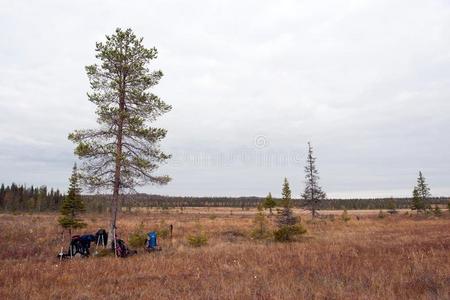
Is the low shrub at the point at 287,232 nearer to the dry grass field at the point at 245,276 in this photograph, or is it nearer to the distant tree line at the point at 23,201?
the dry grass field at the point at 245,276

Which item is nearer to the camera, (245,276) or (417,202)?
(245,276)

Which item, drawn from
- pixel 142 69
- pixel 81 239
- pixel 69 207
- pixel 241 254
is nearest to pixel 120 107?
pixel 142 69

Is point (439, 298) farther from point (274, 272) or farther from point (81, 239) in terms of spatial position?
point (81, 239)

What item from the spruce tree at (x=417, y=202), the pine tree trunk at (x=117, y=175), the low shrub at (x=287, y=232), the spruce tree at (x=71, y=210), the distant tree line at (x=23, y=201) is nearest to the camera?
the pine tree trunk at (x=117, y=175)

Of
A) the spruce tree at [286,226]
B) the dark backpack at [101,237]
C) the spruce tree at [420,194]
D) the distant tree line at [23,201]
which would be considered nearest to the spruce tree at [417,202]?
the spruce tree at [420,194]

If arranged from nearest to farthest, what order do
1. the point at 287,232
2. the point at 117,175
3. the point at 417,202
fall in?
1. the point at 117,175
2. the point at 287,232
3. the point at 417,202

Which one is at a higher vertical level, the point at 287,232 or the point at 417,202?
the point at 417,202

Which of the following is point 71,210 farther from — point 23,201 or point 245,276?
point 23,201

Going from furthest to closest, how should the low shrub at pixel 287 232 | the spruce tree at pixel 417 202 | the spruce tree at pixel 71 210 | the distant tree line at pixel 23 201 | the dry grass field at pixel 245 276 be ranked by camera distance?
the distant tree line at pixel 23 201, the spruce tree at pixel 417 202, the spruce tree at pixel 71 210, the low shrub at pixel 287 232, the dry grass field at pixel 245 276

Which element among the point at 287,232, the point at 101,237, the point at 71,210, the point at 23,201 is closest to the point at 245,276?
the point at 287,232

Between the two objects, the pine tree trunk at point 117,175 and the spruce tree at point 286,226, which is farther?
the spruce tree at point 286,226

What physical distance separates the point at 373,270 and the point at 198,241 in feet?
35.2

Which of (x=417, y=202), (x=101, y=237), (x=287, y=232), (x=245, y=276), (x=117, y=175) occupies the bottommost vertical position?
(x=245, y=276)

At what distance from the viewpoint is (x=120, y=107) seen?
18922 millimetres
